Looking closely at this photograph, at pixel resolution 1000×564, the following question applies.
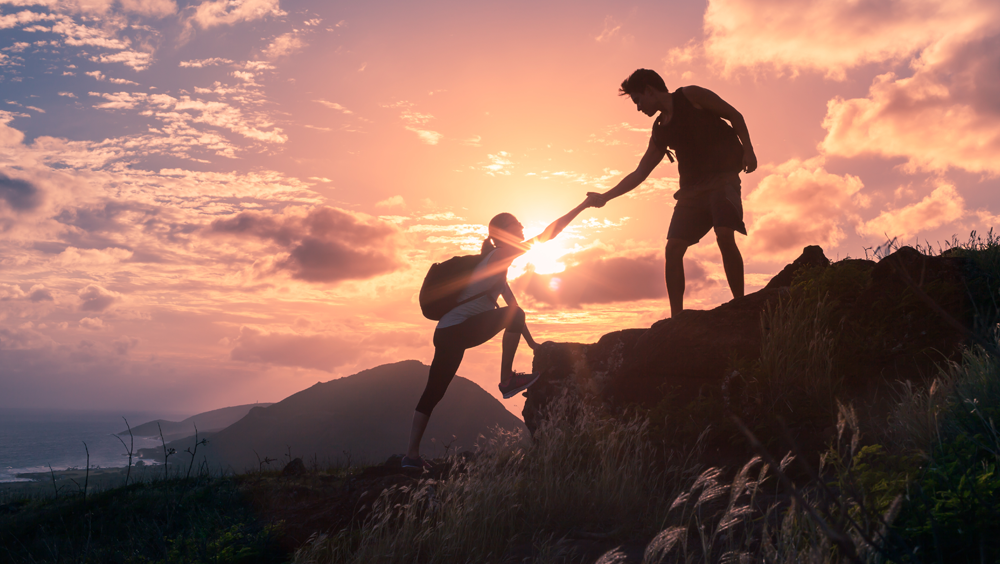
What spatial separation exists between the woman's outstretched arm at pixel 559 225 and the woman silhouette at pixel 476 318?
230 millimetres

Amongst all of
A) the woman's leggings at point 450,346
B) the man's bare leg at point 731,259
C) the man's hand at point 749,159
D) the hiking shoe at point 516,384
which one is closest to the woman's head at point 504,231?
the woman's leggings at point 450,346

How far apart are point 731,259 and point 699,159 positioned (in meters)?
1.04

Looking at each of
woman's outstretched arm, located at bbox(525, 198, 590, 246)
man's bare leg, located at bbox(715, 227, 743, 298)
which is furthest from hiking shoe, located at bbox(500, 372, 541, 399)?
man's bare leg, located at bbox(715, 227, 743, 298)

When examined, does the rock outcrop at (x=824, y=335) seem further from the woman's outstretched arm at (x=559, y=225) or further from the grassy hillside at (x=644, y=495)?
the woman's outstretched arm at (x=559, y=225)

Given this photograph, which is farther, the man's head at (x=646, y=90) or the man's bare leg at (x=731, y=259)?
the man's head at (x=646, y=90)

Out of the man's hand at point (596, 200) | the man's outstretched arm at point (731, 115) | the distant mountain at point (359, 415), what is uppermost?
the man's outstretched arm at point (731, 115)

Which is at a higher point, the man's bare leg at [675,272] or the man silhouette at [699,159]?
the man silhouette at [699,159]

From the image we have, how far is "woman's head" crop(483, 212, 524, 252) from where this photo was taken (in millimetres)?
5438

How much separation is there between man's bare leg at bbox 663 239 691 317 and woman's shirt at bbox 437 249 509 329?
1.77 metres

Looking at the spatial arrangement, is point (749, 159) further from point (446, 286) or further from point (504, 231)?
point (446, 286)

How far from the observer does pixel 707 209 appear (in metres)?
5.58

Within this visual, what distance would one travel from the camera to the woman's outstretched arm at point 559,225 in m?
5.80

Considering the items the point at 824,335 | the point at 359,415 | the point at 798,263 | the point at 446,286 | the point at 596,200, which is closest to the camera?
the point at 824,335

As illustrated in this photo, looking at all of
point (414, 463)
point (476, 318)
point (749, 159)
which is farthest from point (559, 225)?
point (414, 463)
